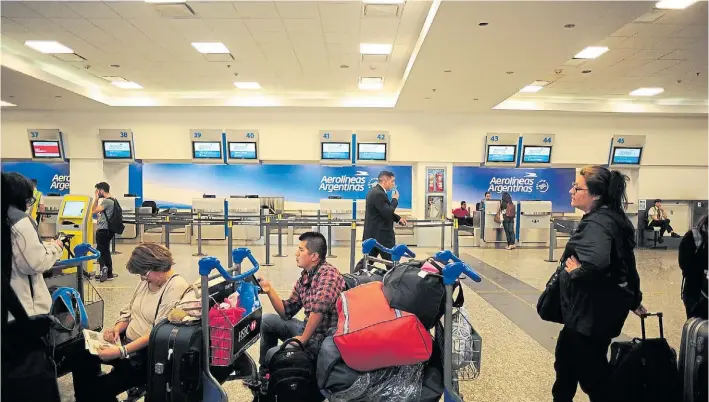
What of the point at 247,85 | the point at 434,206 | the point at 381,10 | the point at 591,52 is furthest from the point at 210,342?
the point at 434,206

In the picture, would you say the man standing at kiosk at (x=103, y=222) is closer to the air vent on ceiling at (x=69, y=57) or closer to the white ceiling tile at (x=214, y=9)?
the air vent on ceiling at (x=69, y=57)

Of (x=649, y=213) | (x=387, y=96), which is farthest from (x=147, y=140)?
(x=649, y=213)

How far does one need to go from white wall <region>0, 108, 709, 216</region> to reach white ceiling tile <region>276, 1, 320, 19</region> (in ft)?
20.2

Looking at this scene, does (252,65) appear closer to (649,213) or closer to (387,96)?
(387,96)

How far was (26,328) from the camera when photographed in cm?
200

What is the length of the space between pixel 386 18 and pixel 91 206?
548cm

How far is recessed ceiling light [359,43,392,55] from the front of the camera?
7.57 m

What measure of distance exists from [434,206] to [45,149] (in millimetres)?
10623

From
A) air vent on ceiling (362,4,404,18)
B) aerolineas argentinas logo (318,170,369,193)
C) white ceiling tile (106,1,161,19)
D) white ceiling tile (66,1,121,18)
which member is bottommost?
aerolineas argentinas logo (318,170,369,193)

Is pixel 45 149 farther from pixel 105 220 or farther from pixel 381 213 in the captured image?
pixel 381 213

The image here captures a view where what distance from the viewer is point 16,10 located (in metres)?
6.11

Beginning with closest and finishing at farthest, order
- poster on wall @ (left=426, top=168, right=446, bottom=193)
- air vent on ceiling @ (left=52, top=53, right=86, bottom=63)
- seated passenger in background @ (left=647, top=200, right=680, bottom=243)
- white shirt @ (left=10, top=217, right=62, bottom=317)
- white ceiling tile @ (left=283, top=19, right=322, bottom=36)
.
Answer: white shirt @ (left=10, top=217, right=62, bottom=317) < white ceiling tile @ (left=283, top=19, right=322, bottom=36) < air vent on ceiling @ (left=52, top=53, right=86, bottom=63) < seated passenger in background @ (left=647, top=200, right=680, bottom=243) < poster on wall @ (left=426, top=168, right=446, bottom=193)

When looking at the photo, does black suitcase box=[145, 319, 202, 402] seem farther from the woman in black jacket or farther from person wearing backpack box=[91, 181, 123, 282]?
person wearing backpack box=[91, 181, 123, 282]

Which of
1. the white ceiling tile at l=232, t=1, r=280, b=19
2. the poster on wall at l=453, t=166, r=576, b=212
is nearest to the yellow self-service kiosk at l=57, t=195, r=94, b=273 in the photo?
the white ceiling tile at l=232, t=1, r=280, b=19
